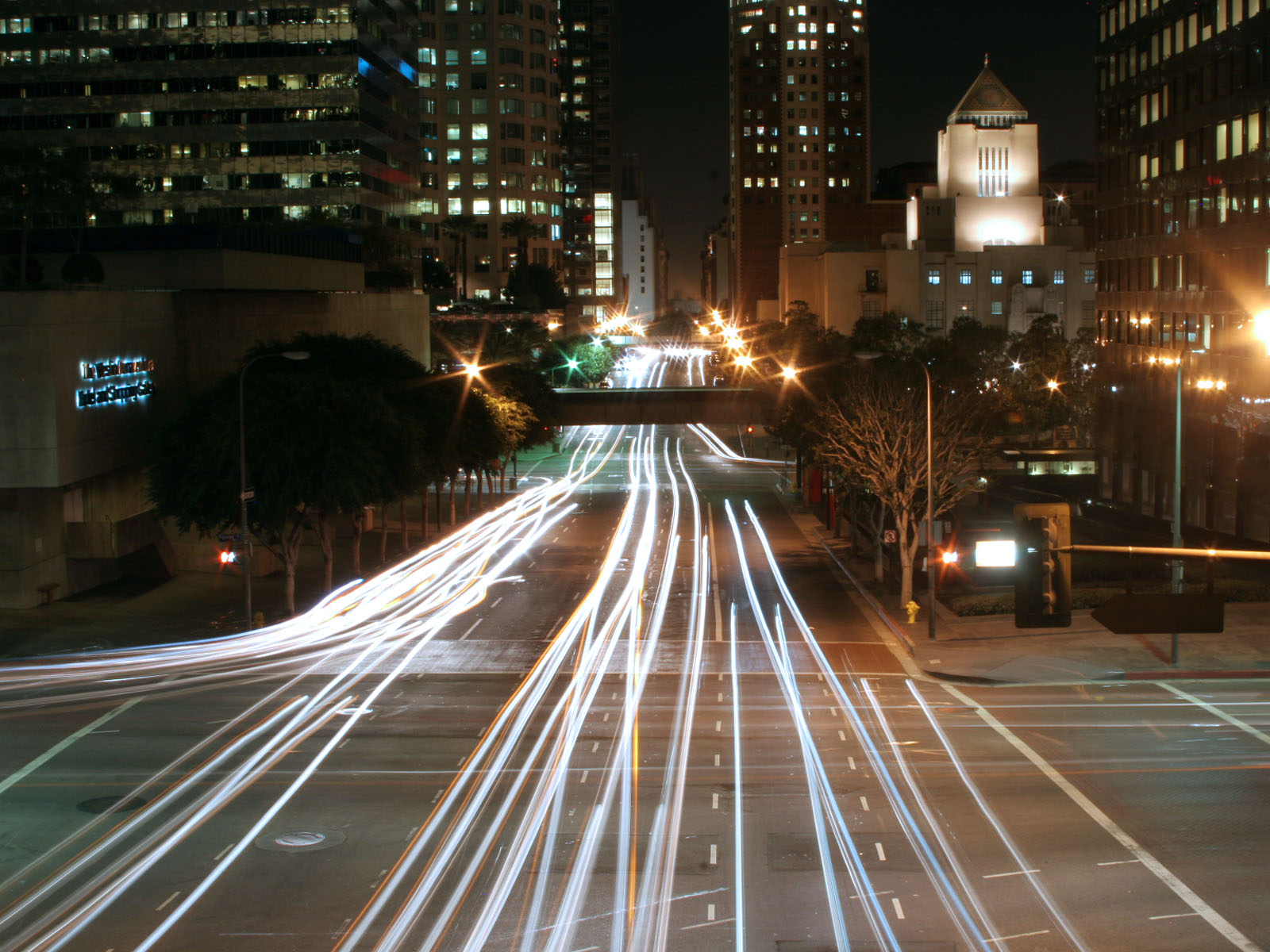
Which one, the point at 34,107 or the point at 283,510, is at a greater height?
the point at 34,107

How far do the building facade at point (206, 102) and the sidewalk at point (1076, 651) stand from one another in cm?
7442

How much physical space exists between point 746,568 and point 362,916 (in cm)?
3322

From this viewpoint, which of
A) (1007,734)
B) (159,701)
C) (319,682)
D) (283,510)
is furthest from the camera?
(283,510)

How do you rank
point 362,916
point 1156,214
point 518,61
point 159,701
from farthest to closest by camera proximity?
point 518,61 < point 1156,214 < point 159,701 < point 362,916

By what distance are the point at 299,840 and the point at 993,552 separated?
23639 millimetres

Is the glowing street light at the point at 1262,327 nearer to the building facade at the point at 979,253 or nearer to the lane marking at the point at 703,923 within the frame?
the lane marking at the point at 703,923

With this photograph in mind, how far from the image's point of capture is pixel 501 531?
5881 cm

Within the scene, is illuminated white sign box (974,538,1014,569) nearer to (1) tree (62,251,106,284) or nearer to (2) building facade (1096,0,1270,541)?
(2) building facade (1096,0,1270,541)

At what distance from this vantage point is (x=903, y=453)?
4144 centimetres

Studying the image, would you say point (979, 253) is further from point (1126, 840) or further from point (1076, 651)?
point (1126, 840)

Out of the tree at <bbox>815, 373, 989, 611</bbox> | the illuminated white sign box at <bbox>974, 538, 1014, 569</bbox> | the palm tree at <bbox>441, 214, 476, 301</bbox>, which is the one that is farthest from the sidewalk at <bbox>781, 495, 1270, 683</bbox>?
the palm tree at <bbox>441, 214, 476, 301</bbox>

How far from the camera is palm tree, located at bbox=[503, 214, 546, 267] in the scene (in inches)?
6353

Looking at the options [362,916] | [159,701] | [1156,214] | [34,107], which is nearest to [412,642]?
[159,701]

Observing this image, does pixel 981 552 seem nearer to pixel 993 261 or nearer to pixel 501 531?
pixel 501 531
